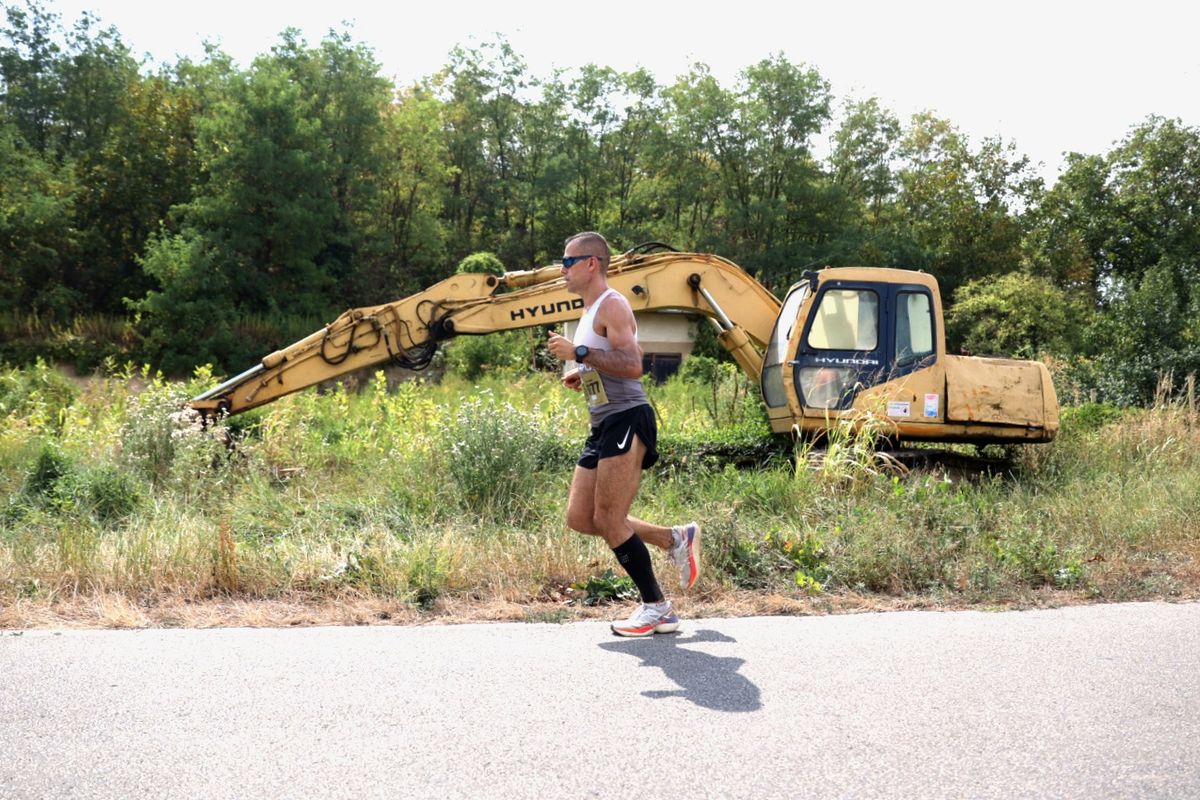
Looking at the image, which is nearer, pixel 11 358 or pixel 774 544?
pixel 774 544

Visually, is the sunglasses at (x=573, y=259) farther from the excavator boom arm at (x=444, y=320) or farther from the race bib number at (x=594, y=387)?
the excavator boom arm at (x=444, y=320)

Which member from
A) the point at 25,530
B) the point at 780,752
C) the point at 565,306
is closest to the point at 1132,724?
the point at 780,752

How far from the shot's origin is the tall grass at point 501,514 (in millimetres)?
6484

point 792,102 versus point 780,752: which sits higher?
point 792,102

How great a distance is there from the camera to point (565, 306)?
1245cm

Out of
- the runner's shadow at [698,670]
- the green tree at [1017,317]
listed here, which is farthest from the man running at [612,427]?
the green tree at [1017,317]

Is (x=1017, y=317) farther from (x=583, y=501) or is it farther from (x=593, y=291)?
(x=583, y=501)

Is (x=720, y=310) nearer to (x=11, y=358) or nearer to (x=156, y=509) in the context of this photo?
(x=156, y=509)

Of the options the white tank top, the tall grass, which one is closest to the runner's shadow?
the tall grass

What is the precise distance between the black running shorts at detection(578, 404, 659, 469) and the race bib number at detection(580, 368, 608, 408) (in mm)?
100

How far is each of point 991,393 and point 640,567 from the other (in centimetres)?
785

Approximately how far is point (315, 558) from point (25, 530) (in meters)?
2.89

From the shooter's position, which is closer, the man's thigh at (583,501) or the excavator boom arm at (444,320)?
the man's thigh at (583,501)

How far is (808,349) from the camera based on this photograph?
1188 cm
